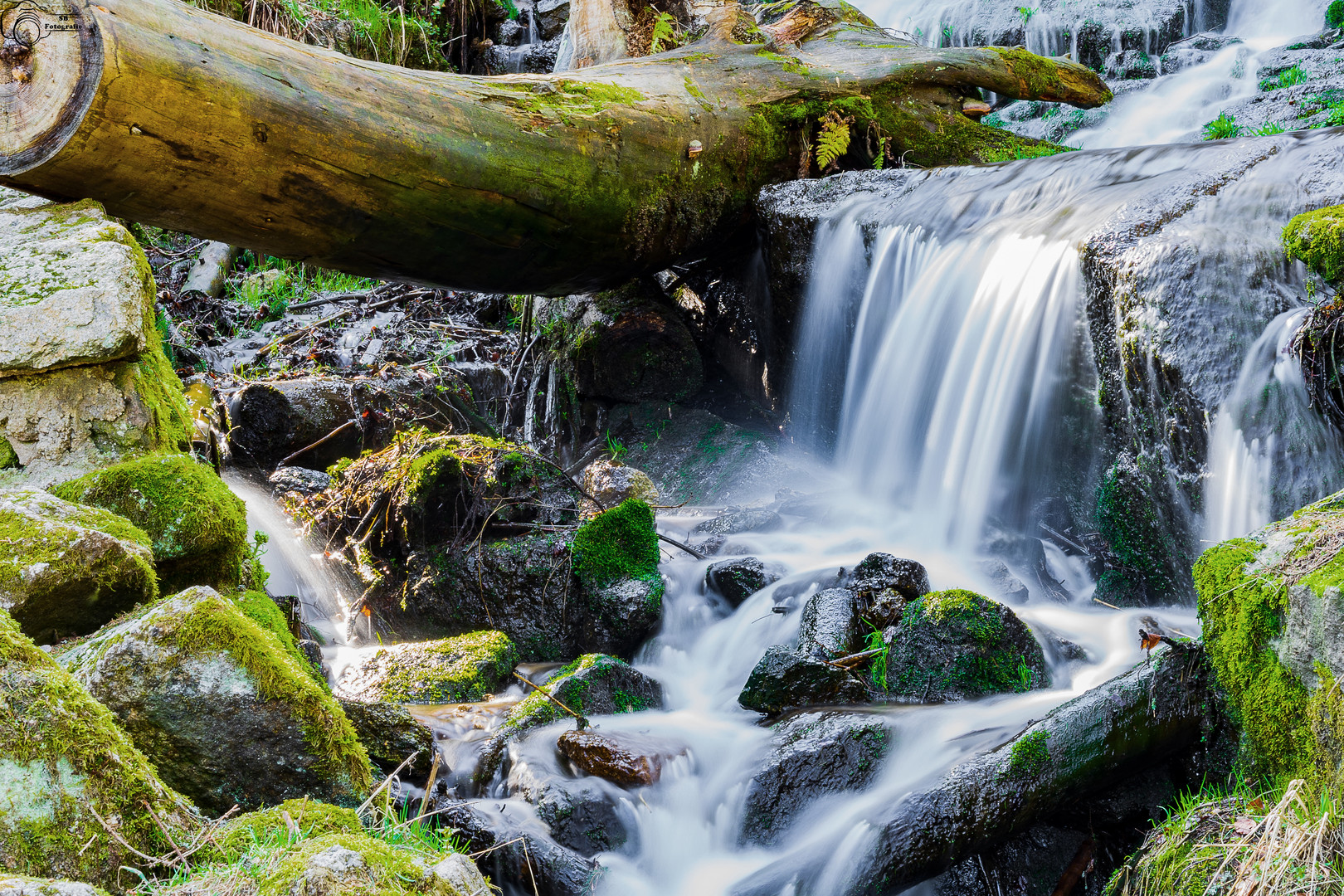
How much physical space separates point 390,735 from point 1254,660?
8.49ft

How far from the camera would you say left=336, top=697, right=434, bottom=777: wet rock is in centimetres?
323

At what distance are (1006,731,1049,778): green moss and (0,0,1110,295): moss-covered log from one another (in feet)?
12.1

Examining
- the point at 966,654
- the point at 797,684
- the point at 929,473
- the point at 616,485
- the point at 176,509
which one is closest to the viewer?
the point at 176,509

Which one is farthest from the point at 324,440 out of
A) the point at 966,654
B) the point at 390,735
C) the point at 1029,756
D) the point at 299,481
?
the point at 1029,756

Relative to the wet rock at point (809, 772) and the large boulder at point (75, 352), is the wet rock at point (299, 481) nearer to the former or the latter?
the large boulder at point (75, 352)

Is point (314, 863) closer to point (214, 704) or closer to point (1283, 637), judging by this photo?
point (214, 704)

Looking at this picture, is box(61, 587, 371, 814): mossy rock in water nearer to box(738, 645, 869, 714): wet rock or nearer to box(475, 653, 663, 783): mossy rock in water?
box(475, 653, 663, 783): mossy rock in water

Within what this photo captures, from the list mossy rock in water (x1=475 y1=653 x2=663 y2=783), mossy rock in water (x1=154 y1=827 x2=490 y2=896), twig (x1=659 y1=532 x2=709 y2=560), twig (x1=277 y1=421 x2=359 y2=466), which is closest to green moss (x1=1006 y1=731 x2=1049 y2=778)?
mossy rock in water (x1=154 y1=827 x2=490 y2=896)

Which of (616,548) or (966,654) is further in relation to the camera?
(616,548)

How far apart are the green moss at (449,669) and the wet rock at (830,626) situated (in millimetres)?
1304

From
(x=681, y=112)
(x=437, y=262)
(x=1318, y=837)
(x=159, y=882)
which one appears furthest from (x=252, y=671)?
(x=681, y=112)

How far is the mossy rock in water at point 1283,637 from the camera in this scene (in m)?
2.28

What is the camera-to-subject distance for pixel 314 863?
5.68 ft

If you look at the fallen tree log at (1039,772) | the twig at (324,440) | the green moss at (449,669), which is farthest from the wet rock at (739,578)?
the twig at (324,440)
